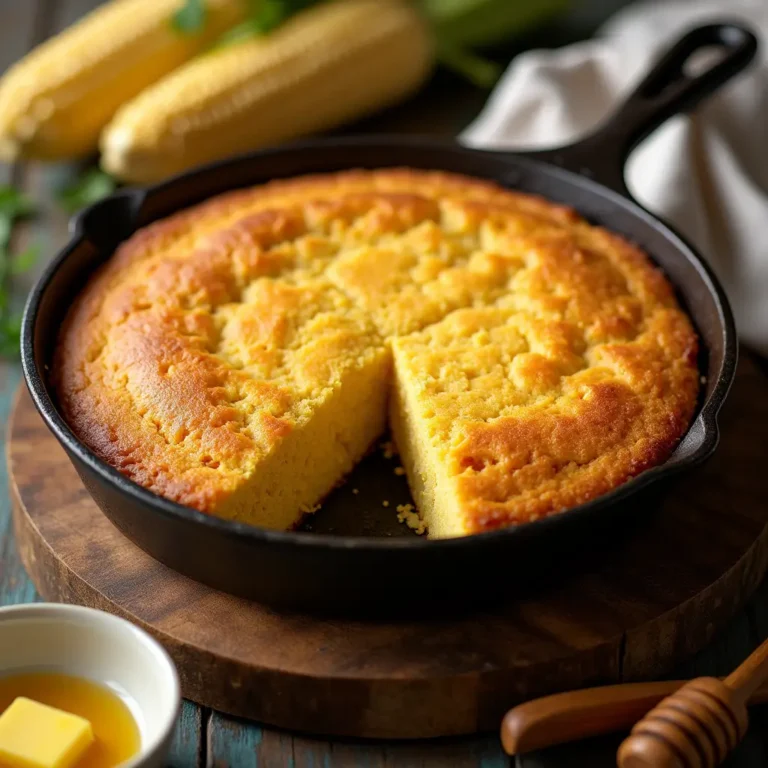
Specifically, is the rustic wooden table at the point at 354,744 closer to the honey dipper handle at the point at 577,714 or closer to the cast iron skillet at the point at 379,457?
the honey dipper handle at the point at 577,714

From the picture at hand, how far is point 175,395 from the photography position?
10.9ft

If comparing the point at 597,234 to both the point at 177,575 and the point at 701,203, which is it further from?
the point at 177,575

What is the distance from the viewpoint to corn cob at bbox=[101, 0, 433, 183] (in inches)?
197

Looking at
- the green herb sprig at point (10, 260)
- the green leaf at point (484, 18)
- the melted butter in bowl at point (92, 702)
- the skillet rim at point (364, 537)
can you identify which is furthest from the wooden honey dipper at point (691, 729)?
the green leaf at point (484, 18)

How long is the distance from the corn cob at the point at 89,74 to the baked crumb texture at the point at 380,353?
4.79 ft

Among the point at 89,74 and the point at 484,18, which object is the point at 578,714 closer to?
the point at 89,74

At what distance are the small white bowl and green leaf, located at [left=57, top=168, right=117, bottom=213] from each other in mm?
2831

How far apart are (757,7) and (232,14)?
266 cm

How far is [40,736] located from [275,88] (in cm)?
347

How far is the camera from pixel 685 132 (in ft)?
15.0

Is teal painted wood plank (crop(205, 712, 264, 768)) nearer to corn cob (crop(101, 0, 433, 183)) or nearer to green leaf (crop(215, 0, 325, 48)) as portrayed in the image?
corn cob (crop(101, 0, 433, 183))

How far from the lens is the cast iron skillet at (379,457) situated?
2734 mm

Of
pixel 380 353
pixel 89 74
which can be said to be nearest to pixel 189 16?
pixel 89 74

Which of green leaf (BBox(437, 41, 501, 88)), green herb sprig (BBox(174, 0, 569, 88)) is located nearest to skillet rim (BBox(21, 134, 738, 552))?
green herb sprig (BBox(174, 0, 569, 88))
